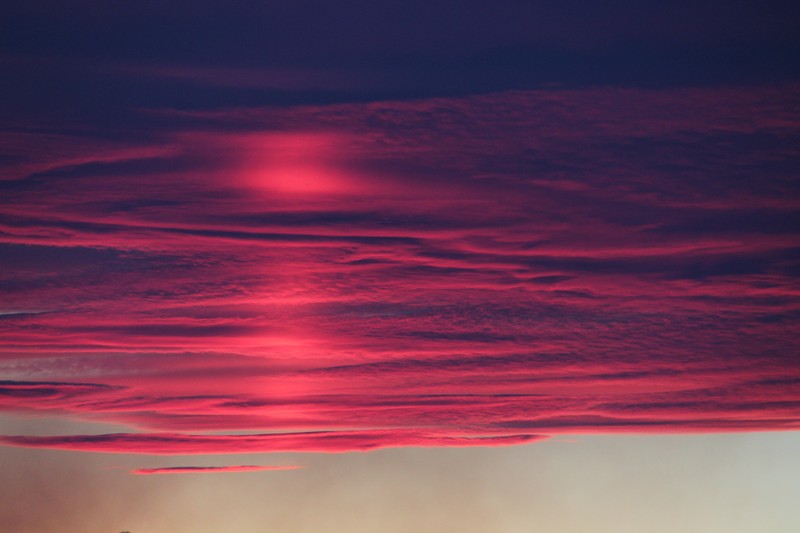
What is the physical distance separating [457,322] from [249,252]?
292 centimetres

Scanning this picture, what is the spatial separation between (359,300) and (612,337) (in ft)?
11.3

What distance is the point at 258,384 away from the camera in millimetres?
11586

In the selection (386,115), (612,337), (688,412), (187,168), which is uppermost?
(386,115)

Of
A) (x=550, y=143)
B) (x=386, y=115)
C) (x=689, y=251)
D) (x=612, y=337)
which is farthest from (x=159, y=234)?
(x=689, y=251)

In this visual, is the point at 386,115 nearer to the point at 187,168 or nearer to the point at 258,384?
the point at 187,168

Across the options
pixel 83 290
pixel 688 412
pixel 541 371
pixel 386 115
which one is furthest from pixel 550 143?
pixel 83 290

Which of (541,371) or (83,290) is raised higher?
(83,290)

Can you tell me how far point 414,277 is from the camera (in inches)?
443

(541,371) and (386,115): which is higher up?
(386,115)

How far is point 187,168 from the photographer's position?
433 inches

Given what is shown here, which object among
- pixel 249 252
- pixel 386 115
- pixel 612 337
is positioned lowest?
pixel 612 337

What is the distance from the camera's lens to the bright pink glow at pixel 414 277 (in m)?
11.1

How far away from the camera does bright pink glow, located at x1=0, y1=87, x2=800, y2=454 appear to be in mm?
11055

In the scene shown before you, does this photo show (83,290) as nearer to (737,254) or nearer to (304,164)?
(304,164)
